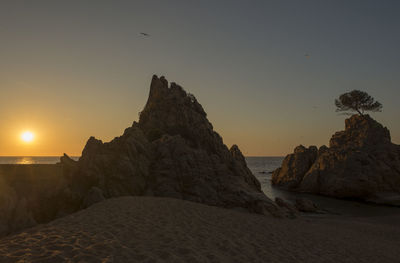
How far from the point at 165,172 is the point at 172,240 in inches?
531

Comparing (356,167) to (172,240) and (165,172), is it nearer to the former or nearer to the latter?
(165,172)

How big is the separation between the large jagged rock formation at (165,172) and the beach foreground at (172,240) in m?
4.72

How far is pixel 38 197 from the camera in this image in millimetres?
18641

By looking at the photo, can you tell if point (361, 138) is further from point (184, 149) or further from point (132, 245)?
point (132, 245)

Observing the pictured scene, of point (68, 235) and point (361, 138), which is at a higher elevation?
point (361, 138)

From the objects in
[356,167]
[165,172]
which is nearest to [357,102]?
[356,167]

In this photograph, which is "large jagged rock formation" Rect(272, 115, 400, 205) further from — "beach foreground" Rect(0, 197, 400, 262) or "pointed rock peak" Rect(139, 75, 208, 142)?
"pointed rock peak" Rect(139, 75, 208, 142)

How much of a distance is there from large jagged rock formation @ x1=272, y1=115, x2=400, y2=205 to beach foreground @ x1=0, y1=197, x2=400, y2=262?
27.0m

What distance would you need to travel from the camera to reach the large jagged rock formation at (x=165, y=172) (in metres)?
21.0

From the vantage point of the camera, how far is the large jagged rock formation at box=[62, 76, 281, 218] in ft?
68.8

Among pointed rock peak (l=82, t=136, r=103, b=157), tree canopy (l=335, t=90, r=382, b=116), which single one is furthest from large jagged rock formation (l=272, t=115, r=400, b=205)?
pointed rock peak (l=82, t=136, r=103, b=157)

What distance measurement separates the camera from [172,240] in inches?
377

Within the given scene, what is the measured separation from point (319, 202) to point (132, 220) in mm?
34530

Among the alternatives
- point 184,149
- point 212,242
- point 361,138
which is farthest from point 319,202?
point 212,242
